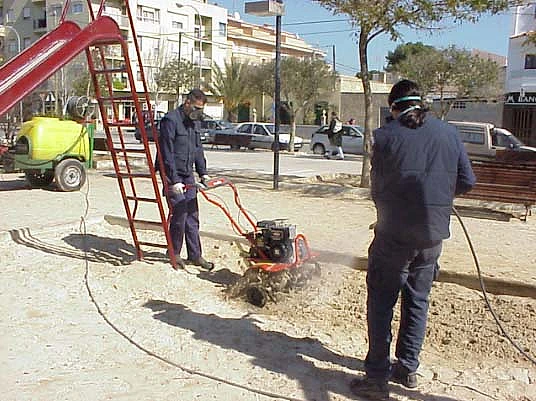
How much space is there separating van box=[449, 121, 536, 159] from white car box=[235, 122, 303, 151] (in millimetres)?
11181

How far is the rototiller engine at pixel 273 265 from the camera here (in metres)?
5.89

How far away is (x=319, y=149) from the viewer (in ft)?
96.6

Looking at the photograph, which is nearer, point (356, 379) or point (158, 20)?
point (356, 379)

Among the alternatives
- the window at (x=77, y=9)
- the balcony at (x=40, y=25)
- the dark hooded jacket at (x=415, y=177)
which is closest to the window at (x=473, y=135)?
the dark hooded jacket at (x=415, y=177)

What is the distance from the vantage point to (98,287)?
6.24m

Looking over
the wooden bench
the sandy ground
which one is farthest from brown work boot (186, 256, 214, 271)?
the wooden bench

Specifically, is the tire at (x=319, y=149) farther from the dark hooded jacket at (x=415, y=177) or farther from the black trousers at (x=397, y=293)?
the dark hooded jacket at (x=415, y=177)

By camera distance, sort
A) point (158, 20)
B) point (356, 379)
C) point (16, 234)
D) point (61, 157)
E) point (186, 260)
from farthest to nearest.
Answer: point (158, 20)
point (61, 157)
point (16, 234)
point (186, 260)
point (356, 379)

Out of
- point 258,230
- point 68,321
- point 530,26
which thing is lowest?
point 68,321

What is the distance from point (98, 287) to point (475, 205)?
289 inches

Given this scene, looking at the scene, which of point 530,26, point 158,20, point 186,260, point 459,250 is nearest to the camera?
point 186,260

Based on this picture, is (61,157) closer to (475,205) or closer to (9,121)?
(9,121)

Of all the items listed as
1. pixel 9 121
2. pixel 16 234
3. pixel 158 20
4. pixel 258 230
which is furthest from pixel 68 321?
pixel 158 20

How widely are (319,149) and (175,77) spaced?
24630 millimetres
